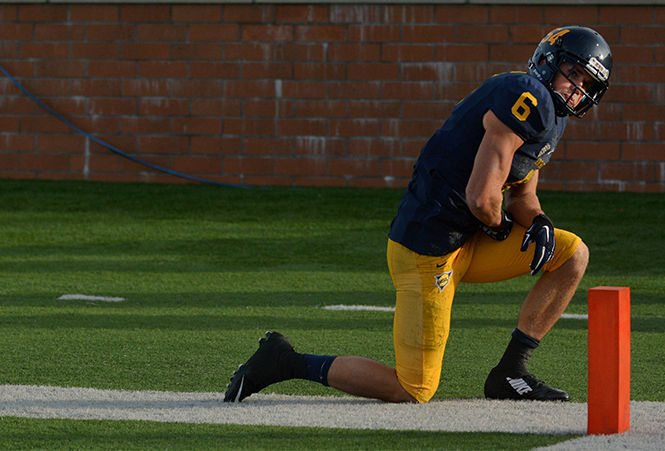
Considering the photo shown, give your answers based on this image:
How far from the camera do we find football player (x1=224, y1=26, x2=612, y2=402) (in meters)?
4.33

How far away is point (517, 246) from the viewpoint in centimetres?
472

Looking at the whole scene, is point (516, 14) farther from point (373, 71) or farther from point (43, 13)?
point (43, 13)

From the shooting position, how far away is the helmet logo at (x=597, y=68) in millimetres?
4422

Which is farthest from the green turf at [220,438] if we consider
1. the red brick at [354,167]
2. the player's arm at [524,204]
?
the red brick at [354,167]

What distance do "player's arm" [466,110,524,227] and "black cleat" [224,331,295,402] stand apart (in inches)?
41.6

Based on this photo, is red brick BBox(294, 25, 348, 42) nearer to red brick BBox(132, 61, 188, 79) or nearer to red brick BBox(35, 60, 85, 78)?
red brick BBox(132, 61, 188, 79)

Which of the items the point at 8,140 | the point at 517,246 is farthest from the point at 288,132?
the point at 517,246

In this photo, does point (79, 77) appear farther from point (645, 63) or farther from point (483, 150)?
point (483, 150)

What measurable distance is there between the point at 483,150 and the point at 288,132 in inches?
338

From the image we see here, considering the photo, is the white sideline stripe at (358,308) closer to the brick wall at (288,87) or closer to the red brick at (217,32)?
the brick wall at (288,87)

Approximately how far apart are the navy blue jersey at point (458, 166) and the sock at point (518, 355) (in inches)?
21.1

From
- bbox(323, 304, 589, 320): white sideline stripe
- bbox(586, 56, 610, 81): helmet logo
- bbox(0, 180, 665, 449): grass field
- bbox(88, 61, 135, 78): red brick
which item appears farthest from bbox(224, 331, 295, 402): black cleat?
bbox(88, 61, 135, 78): red brick

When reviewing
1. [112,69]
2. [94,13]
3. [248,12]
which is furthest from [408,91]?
[94,13]

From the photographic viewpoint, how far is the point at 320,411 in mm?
4516
